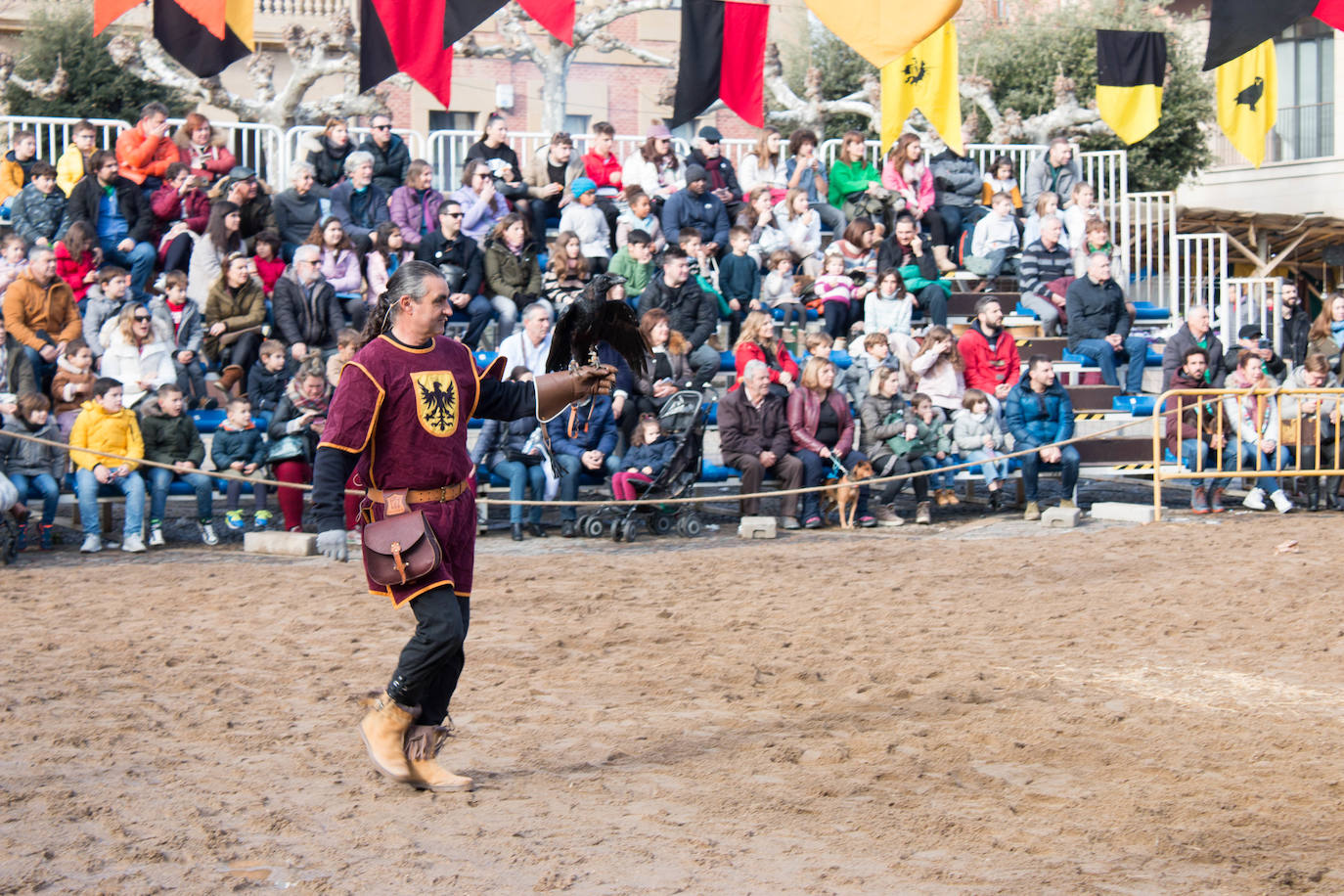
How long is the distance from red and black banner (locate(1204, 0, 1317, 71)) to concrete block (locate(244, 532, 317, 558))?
752 centimetres

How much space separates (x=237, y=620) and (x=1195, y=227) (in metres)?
23.7

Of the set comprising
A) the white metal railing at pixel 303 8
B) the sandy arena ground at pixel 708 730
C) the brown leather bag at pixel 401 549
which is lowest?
the sandy arena ground at pixel 708 730

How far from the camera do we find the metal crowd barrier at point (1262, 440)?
40.9 ft

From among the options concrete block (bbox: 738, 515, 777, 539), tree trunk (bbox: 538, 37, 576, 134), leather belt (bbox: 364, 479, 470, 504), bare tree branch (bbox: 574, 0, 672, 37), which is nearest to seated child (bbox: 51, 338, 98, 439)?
concrete block (bbox: 738, 515, 777, 539)

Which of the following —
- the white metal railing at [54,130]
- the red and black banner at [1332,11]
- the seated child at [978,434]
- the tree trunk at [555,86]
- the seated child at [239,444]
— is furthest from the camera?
the tree trunk at [555,86]

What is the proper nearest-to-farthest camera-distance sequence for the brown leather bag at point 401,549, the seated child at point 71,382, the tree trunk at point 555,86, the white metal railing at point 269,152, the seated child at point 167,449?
the brown leather bag at point 401,549
the seated child at point 167,449
the seated child at point 71,382
the white metal railing at point 269,152
the tree trunk at point 555,86

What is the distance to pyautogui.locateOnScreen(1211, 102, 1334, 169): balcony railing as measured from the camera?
3002 cm

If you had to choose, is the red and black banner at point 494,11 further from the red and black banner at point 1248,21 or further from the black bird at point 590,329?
the black bird at point 590,329

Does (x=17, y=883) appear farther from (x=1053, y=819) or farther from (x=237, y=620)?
(x=237, y=620)

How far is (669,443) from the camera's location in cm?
1177

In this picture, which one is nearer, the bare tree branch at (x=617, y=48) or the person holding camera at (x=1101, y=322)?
the person holding camera at (x=1101, y=322)

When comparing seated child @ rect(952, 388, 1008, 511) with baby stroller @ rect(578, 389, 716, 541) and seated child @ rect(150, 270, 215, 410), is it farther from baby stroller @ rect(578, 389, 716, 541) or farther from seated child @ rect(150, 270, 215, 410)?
seated child @ rect(150, 270, 215, 410)

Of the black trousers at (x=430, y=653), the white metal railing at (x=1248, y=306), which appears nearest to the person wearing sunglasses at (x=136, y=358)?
the black trousers at (x=430, y=653)

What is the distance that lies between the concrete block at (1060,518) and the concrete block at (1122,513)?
1.31ft
